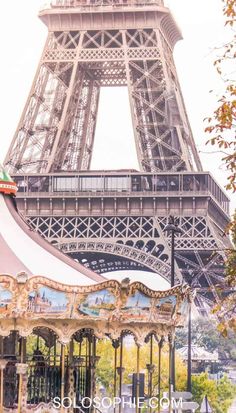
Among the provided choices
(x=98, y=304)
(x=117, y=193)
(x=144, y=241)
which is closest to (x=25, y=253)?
(x=98, y=304)

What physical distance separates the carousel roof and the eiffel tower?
41997mm

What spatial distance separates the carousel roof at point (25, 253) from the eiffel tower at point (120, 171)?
138 feet

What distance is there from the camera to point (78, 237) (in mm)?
75000

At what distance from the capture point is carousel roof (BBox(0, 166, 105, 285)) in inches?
1122

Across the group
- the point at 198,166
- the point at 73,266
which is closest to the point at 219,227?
the point at 198,166

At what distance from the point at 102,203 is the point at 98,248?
3.47 meters

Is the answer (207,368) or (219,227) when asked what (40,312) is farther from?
(207,368)

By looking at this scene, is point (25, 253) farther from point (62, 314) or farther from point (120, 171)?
point (120, 171)

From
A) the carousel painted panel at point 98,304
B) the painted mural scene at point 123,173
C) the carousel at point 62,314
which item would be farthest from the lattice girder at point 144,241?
Answer: the carousel painted panel at point 98,304

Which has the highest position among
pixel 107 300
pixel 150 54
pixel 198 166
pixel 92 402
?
pixel 150 54

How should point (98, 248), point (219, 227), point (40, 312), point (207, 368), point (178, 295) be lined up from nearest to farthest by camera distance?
point (40, 312)
point (178, 295)
point (98, 248)
point (219, 227)
point (207, 368)

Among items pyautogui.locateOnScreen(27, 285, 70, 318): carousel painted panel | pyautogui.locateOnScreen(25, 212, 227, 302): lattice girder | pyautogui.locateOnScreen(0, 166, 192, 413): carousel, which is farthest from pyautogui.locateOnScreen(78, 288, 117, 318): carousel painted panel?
pyautogui.locateOnScreen(25, 212, 227, 302): lattice girder

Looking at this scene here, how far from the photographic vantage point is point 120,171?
78125 millimetres

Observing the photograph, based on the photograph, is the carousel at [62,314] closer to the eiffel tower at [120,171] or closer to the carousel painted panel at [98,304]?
the carousel painted panel at [98,304]
